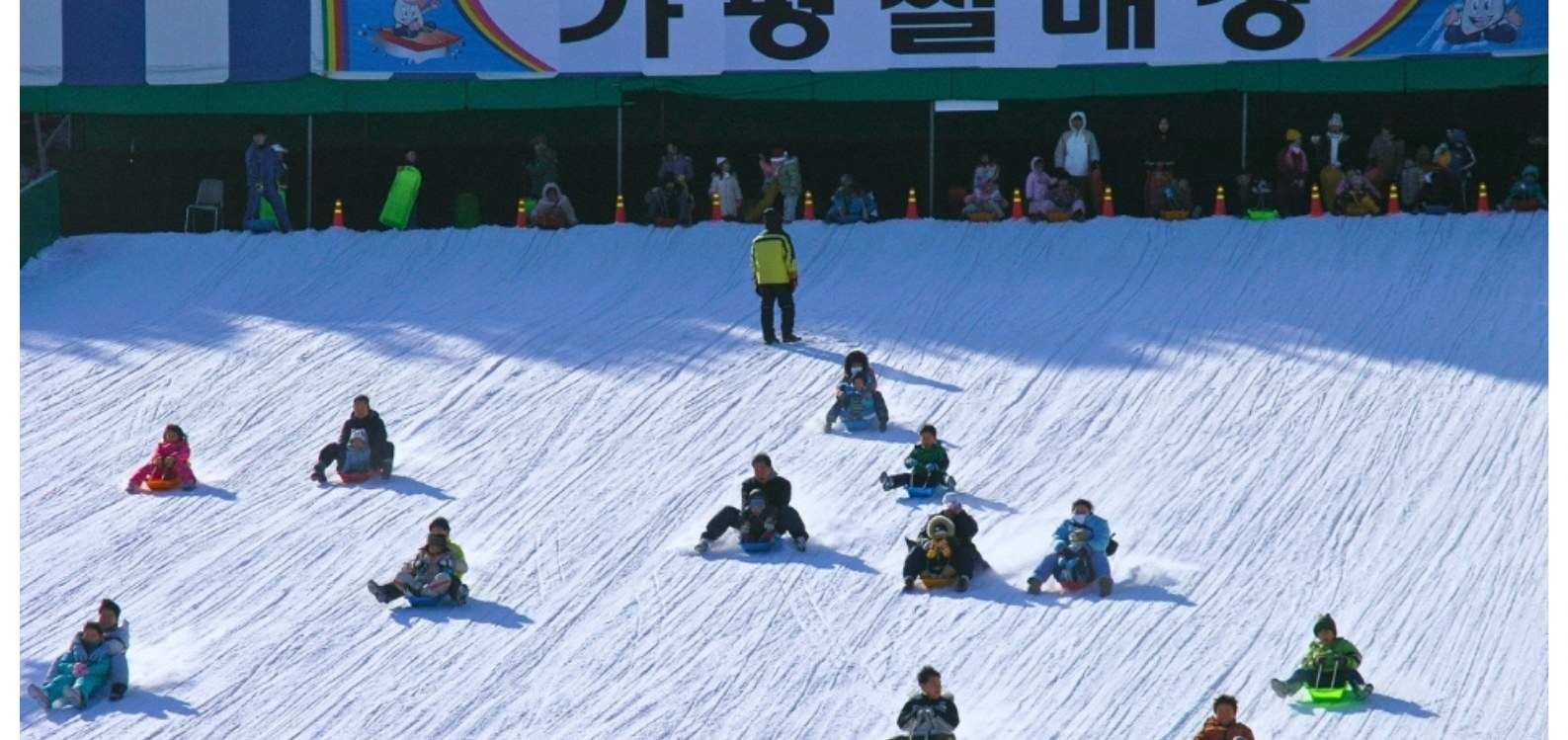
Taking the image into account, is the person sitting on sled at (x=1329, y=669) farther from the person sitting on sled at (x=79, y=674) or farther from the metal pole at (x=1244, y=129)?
the metal pole at (x=1244, y=129)

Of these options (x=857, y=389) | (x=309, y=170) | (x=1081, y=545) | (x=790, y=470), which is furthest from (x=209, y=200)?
(x=1081, y=545)

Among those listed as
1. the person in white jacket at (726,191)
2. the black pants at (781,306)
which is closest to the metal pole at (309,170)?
the person in white jacket at (726,191)

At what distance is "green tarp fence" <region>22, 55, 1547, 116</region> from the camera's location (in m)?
27.5

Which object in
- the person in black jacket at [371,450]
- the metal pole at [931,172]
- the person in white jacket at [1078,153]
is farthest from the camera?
the metal pole at [931,172]

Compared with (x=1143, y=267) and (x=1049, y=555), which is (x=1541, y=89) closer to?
(x=1143, y=267)

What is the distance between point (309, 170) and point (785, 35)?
17.5ft

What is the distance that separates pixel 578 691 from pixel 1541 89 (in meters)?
15.6

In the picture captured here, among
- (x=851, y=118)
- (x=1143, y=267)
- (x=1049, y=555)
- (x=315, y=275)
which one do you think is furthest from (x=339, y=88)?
(x=1049, y=555)

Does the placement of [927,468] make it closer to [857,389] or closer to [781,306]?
[857,389]

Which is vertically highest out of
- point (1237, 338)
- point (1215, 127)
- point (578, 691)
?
point (1215, 127)

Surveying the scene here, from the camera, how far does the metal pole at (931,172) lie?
27.8m

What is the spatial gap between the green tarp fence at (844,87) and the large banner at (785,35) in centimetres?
23

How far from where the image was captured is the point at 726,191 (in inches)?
1075

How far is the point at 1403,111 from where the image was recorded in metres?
28.3
